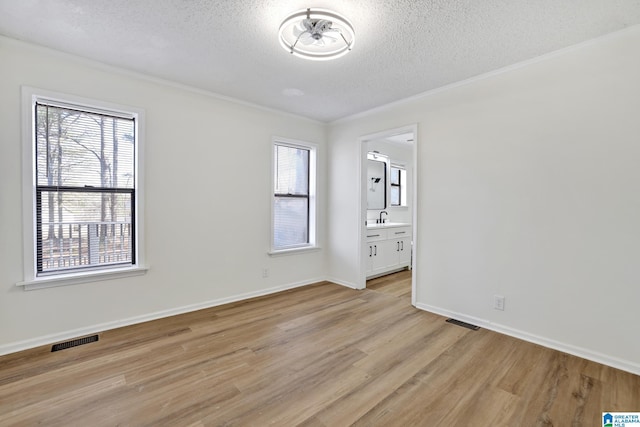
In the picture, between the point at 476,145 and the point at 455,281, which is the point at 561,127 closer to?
the point at 476,145

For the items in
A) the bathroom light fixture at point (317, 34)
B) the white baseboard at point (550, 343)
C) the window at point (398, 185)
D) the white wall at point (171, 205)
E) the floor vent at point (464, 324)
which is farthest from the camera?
the window at point (398, 185)

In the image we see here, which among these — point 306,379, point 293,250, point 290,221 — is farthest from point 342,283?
point 306,379

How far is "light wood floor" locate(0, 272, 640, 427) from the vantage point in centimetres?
176

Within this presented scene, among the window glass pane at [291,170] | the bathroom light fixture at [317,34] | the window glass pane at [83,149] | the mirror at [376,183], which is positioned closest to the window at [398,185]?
the mirror at [376,183]

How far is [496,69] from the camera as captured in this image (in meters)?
2.83

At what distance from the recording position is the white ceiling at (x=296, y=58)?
6.48 ft

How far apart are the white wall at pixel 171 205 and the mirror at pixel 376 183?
1.57m

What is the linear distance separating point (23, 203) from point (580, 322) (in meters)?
4.76

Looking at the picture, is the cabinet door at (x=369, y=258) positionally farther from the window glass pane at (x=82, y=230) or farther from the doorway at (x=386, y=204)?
the window glass pane at (x=82, y=230)

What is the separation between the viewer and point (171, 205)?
10.6ft

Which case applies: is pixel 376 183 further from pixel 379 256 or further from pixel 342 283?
pixel 342 283

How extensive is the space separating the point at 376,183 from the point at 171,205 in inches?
146

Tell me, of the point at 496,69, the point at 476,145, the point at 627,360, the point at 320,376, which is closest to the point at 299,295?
the point at 320,376

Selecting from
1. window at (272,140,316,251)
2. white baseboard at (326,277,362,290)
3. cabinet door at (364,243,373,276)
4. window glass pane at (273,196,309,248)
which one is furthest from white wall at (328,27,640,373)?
window glass pane at (273,196,309,248)
